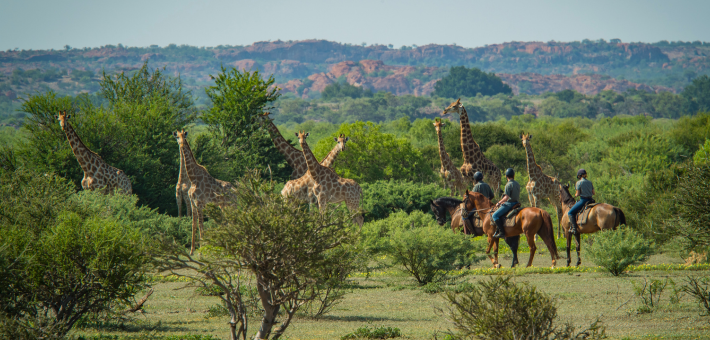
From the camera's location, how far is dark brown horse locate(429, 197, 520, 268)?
52.5 ft

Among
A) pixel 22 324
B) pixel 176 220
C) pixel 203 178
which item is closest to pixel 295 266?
pixel 22 324

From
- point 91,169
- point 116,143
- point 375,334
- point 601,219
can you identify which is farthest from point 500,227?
point 116,143

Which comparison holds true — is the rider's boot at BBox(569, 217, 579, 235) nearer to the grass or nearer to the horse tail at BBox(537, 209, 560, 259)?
the horse tail at BBox(537, 209, 560, 259)

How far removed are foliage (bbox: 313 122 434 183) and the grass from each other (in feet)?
50.4

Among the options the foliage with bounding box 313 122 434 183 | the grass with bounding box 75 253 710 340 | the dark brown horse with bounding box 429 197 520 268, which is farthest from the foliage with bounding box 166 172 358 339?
the foliage with bounding box 313 122 434 183

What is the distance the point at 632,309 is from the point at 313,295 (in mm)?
5404

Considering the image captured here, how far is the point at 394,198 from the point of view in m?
23.2

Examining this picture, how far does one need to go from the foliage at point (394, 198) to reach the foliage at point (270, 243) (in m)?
15.2

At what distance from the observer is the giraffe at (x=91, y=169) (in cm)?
2081

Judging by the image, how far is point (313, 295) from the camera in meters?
7.80

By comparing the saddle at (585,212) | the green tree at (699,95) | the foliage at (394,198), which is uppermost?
the saddle at (585,212)

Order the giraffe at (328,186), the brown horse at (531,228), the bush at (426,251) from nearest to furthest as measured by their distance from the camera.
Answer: the bush at (426,251)
the brown horse at (531,228)
the giraffe at (328,186)

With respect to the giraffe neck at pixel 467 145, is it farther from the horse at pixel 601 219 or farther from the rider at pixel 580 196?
the rider at pixel 580 196

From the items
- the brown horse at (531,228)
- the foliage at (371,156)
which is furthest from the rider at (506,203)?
the foliage at (371,156)
